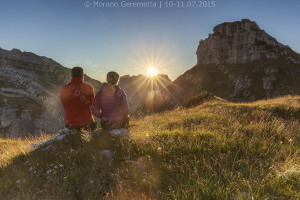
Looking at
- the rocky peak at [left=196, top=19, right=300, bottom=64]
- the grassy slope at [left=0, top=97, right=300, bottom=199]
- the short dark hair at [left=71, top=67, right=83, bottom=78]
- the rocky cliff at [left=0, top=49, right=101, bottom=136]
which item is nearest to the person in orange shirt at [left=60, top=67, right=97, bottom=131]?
the short dark hair at [left=71, top=67, right=83, bottom=78]

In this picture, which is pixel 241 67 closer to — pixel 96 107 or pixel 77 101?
pixel 96 107

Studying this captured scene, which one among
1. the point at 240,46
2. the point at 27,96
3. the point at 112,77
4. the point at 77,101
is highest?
the point at 240,46

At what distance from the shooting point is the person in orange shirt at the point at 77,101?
19.1ft

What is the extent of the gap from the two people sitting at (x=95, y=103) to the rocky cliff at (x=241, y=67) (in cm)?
10305

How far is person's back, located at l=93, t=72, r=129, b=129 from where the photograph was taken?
5961 millimetres

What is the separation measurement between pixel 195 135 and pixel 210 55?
17974 cm

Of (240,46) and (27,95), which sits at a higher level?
(240,46)

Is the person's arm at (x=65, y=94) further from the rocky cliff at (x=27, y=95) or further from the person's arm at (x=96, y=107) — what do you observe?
the rocky cliff at (x=27, y=95)

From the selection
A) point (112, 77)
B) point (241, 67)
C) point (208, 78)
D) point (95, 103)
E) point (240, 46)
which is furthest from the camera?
point (240, 46)

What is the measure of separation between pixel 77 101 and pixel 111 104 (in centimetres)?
129

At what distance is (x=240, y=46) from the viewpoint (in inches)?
6019

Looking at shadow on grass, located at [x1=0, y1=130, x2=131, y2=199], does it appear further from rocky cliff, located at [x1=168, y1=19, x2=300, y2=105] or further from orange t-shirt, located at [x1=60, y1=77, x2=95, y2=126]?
rocky cliff, located at [x1=168, y1=19, x2=300, y2=105]

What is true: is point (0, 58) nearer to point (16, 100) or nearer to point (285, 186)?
point (16, 100)

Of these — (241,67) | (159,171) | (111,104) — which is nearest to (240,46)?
(241,67)
